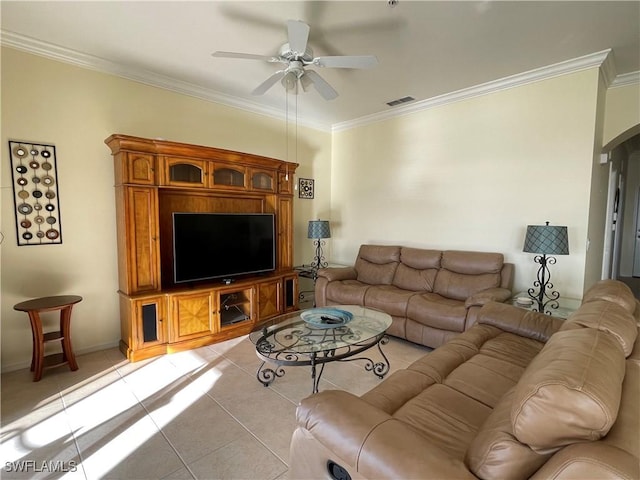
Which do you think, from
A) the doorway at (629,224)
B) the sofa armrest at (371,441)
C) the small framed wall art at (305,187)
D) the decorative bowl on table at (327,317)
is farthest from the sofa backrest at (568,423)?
the doorway at (629,224)

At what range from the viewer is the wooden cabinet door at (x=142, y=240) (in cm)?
313

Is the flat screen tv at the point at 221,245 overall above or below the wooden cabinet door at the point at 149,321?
above

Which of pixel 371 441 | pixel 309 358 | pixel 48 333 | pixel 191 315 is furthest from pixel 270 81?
pixel 48 333

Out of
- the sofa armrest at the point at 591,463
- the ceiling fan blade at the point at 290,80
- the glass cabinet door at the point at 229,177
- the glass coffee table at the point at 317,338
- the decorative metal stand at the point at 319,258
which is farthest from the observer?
the decorative metal stand at the point at 319,258

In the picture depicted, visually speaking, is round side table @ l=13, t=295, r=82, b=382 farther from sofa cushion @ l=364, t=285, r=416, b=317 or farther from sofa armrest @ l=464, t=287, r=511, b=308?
sofa armrest @ l=464, t=287, r=511, b=308

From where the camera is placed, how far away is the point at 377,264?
175 inches

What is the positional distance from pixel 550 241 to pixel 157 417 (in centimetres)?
353

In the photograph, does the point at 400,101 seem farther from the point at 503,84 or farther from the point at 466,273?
the point at 466,273

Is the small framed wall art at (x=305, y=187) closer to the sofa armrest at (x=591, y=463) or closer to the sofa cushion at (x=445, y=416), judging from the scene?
the sofa cushion at (x=445, y=416)

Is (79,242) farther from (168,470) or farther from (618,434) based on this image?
(618,434)

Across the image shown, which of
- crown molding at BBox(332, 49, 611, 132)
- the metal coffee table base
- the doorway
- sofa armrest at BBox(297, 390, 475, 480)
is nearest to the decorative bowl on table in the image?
the metal coffee table base

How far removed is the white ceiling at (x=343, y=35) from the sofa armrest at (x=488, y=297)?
87.5 inches

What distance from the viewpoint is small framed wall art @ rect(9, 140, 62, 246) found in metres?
2.80

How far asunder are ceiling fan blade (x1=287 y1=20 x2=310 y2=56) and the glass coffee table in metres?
2.07
